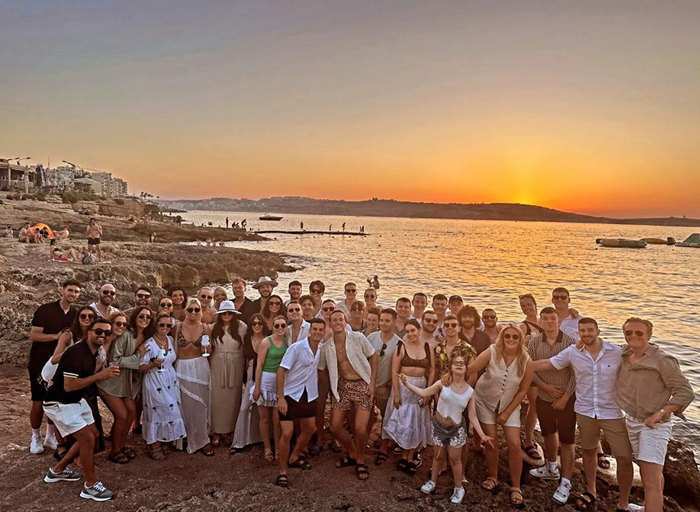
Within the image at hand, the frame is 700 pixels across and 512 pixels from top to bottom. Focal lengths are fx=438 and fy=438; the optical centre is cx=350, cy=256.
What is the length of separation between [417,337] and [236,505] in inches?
116

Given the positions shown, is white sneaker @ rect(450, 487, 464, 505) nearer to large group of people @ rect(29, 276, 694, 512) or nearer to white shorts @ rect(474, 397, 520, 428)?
large group of people @ rect(29, 276, 694, 512)

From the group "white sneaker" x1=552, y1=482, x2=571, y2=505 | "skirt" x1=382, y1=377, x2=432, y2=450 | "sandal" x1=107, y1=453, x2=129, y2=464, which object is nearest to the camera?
"white sneaker" x1=552, y1=482, x2=571, y2=505

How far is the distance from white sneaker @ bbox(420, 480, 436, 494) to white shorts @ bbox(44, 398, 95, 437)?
13.1ft

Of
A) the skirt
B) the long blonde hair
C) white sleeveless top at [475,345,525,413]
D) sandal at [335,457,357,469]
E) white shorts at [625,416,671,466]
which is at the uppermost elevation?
the long blonde hair

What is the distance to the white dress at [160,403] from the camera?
19.0ft

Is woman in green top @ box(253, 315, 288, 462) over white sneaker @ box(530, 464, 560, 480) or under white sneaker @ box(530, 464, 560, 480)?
over

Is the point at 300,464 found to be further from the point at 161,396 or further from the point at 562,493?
the point at 562,493

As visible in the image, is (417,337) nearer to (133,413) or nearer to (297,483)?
(297,483)

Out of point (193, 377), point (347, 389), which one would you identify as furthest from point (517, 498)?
point (193, 377)

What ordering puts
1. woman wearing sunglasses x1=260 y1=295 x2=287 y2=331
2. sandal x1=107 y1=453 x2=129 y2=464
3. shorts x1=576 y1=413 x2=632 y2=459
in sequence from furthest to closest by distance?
woman wearing sunglasses x1=260 y1=295 x2=287 y2=331 → sandal x1=107 y1=453 x2=129 y2=464 → shorts x1=576 y1=413 x2=632 y2=459

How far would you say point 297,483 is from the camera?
5.49m

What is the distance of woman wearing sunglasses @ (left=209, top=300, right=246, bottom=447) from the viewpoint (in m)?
6.27

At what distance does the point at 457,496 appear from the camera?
17.2ft

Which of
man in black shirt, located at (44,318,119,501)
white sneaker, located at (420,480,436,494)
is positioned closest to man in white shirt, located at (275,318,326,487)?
white sneaker, located at (420,480,436,494)
